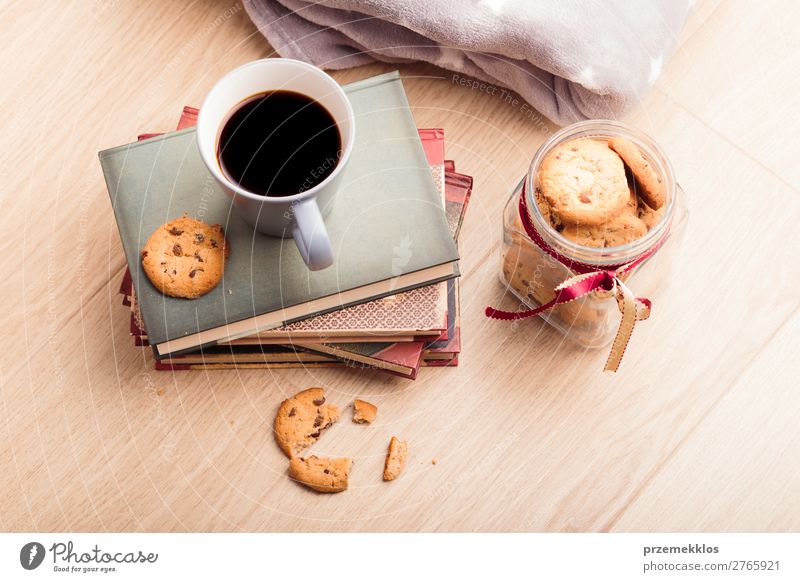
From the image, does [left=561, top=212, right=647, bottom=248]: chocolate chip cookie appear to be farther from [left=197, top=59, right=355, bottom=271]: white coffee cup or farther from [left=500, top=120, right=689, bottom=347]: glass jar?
[left=197, top=59, right=355, bottom=271]: white coffee cup

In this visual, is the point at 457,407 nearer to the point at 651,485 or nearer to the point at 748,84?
the point at 651,485

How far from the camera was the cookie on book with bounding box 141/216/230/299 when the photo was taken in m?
0.61

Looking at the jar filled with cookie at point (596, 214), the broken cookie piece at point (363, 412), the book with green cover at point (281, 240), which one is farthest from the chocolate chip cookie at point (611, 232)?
the broken cookie piece at point (363, 412)

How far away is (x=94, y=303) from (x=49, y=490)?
168mm

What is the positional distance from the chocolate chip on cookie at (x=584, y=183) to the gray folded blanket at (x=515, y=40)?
137 millimetres

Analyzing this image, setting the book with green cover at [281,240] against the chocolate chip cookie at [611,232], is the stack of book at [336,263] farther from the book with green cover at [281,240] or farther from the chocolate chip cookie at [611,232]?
the chocolate chip cookie at [611,232]

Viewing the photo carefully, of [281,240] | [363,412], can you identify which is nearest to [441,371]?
[363,412]


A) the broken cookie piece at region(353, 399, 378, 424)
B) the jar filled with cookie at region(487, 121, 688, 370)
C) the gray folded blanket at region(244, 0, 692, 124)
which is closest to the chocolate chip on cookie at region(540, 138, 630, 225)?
the jar filled with cookie at region(487, 121, 688, 370)

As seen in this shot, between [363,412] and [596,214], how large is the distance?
0.27 m

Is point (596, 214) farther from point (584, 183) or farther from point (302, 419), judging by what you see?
point (302, 419)

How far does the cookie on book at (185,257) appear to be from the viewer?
2.00ft

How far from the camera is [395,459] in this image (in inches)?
26.4

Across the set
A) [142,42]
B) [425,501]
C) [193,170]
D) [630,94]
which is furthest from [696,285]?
[142,42]

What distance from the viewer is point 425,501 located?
0.67m
